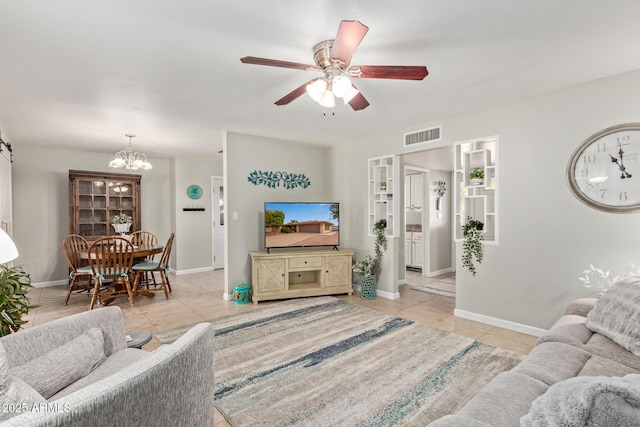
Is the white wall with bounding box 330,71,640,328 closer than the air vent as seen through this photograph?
Yes

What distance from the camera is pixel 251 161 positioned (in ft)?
15.3

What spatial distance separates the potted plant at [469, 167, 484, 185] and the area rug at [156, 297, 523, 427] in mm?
1667

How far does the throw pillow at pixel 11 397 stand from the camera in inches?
33.3

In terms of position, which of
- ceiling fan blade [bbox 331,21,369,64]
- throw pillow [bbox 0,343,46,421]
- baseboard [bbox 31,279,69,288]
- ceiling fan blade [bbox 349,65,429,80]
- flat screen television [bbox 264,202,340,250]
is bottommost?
baseboard [bbox 31,279,69,288]

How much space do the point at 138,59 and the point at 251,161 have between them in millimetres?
2405

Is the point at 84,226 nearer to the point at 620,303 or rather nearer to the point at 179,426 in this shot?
the point at 179,426

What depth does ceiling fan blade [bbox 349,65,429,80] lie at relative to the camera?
190 cm

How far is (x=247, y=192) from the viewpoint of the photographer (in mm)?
4645

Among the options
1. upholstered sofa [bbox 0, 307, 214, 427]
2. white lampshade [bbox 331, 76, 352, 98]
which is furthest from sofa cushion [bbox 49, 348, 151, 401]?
white lampshade [bbox 331, 76, 352, 98]

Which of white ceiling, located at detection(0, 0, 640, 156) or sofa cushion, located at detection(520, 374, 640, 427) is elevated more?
white ceiling, located at detection(0, 0, 640, 156)

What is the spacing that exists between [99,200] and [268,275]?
3677mm

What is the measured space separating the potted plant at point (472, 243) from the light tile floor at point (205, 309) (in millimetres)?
661

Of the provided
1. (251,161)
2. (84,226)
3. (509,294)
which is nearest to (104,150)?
(84,226)

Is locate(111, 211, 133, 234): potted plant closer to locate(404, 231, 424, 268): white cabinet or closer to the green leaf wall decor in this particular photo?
the green leaf wall decor
